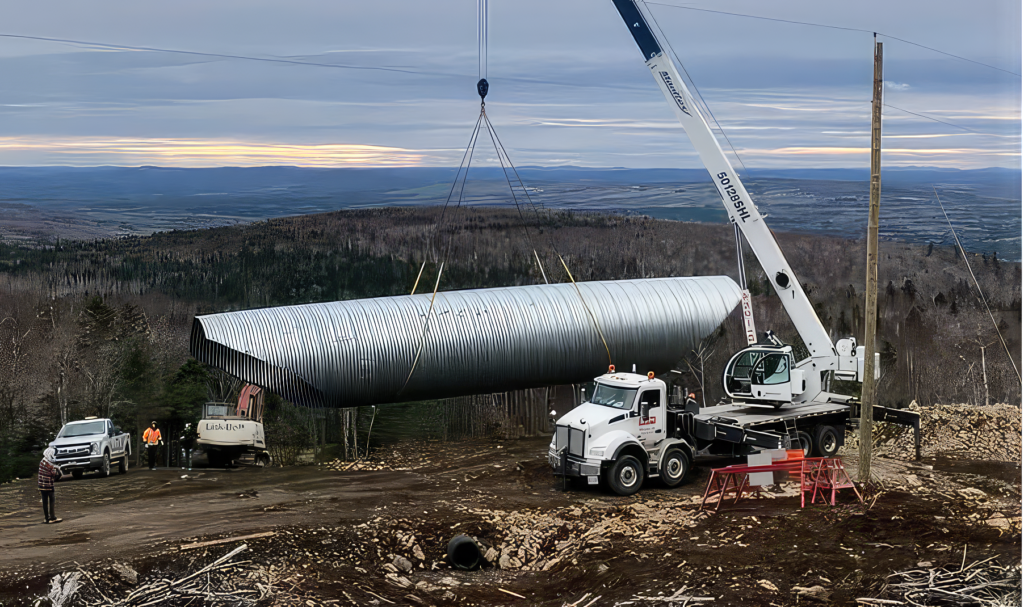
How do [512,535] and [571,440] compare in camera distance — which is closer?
[512,535]

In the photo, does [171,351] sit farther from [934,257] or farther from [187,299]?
[934,257]

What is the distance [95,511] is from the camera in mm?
21531

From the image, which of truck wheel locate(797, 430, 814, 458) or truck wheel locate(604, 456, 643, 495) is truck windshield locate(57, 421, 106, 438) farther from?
truck wheel locate(797, 430, 814, 458)

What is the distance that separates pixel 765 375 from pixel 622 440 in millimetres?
5088

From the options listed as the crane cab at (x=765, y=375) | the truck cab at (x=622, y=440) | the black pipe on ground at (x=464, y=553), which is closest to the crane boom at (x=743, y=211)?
the crane cab at (x=765, y=375)

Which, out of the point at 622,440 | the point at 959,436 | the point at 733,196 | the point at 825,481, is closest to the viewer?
the point at 825,481

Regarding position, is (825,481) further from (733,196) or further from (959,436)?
(959,436)

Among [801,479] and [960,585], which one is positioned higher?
[801,479]

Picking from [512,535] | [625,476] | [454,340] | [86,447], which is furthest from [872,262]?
[86,447]

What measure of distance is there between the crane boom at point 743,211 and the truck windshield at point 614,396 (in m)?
5.56

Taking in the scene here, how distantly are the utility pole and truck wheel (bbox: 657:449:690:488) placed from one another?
399cm

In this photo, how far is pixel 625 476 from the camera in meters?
22.3

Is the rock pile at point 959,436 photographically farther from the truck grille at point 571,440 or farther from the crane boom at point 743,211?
the truck grille at point 571,440

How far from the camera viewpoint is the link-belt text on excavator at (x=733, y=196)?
2566cm
